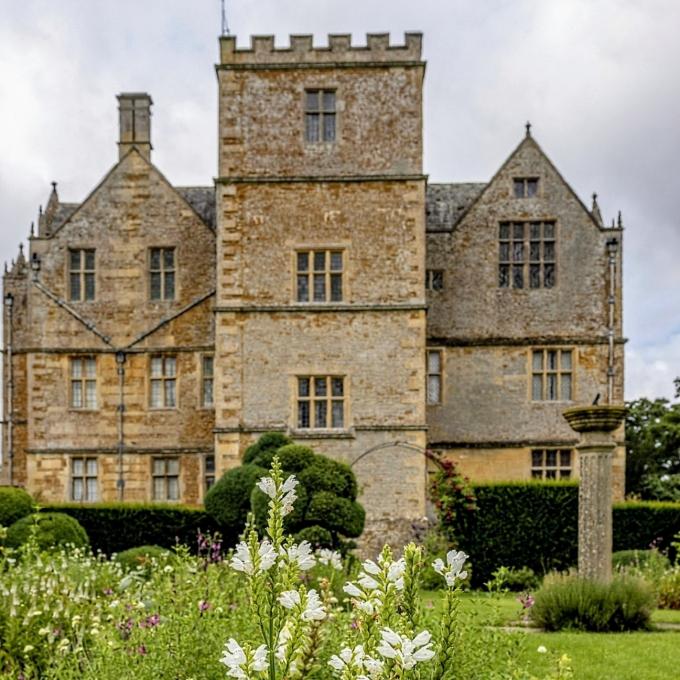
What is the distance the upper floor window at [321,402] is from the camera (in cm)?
1877

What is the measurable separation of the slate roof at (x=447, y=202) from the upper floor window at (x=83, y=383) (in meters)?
8.66

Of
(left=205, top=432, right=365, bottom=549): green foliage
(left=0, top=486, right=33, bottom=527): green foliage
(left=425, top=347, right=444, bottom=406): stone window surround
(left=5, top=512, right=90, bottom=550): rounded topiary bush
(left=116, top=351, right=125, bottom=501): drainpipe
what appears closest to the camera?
(left=205, top=432, right=365, bottom=549): green foliage

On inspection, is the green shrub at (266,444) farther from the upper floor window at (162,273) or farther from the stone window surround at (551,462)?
the stone window surround at (551,462)

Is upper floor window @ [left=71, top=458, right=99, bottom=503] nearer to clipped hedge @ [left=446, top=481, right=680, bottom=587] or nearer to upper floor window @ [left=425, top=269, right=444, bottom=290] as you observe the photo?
clipped hedge @ [left=446, top=481, right=680, bottom=587]

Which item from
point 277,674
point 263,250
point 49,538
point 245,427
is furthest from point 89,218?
point 277,674

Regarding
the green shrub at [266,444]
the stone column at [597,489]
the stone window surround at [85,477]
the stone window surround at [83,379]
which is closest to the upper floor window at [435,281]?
the green shrub at [266,444]

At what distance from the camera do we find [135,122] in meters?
23.2

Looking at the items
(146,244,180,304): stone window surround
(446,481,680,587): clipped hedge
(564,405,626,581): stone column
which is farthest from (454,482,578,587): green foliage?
(146,244,180,304): stone window surround

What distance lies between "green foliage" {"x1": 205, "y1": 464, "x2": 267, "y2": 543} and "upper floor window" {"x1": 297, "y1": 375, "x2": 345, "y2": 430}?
3.35 m

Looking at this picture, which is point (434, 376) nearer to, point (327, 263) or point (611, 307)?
point (327, 263)

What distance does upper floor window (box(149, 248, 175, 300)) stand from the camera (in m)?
21.4

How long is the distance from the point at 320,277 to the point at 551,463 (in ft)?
22.8

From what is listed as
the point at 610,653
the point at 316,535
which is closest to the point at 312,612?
the point at 610,653

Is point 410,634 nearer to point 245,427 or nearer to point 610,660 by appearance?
point 610,660
